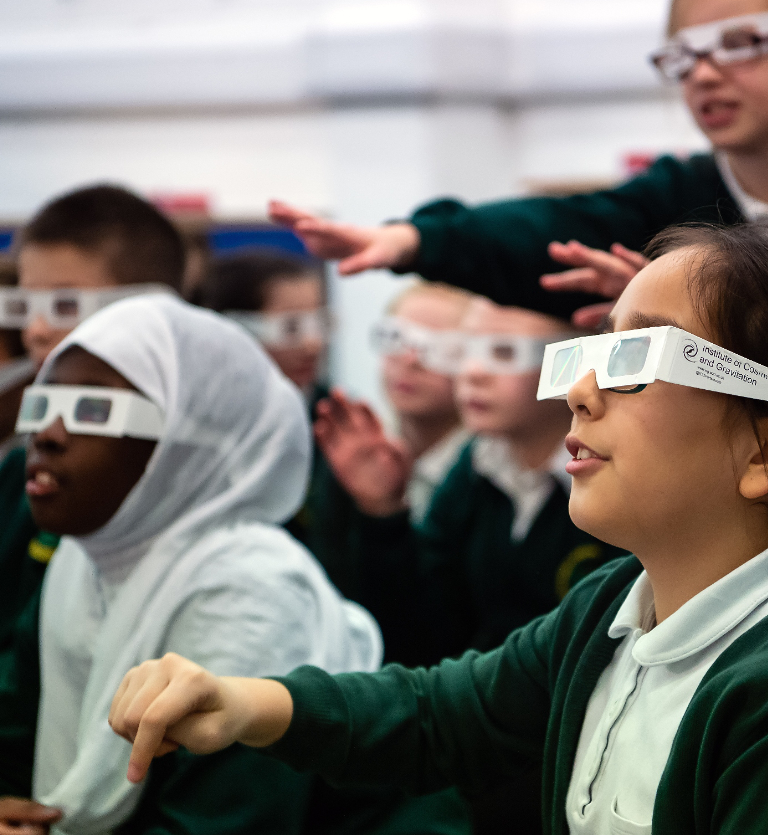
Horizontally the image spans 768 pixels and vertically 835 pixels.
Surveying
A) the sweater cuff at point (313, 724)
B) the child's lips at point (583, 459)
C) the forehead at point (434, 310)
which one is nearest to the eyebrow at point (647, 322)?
the child's lips at point (583, 459)

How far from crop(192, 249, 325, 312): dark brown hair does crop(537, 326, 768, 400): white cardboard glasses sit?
2.38 meters

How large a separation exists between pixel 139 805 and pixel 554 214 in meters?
1.22

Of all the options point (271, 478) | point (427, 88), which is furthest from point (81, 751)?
point (427, 88)

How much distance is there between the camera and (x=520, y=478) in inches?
93.2

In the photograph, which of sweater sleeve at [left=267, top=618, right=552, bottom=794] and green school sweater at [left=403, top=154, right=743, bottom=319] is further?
green school sweater at [left=403, top=154, right=743, bottom=319]


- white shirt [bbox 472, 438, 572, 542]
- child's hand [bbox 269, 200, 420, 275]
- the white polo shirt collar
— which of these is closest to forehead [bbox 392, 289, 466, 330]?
white shirt [bbox 472, 438, 572, 542]

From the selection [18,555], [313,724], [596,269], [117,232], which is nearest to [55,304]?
[117,232]

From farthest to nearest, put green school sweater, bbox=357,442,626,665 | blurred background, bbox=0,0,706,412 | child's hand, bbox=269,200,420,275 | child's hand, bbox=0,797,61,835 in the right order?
blurred background, bbox=0,0,706,412, green school sweater, bbox=357,442,626,665, child's hand, bbox=269,200,420,275, child's hand, bbox=0,797,61,835

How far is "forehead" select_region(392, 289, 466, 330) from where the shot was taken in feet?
10.6

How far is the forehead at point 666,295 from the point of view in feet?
3.17

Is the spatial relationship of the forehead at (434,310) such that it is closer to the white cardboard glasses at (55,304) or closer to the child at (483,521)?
the child at (483,521)

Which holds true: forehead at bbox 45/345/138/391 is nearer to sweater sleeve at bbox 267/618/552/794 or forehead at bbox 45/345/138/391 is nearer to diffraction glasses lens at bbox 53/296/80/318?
diffraction glasses lens at bbox 53/296/80/318

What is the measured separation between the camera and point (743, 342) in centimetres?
95

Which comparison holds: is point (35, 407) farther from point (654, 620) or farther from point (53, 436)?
point (654, 620)
